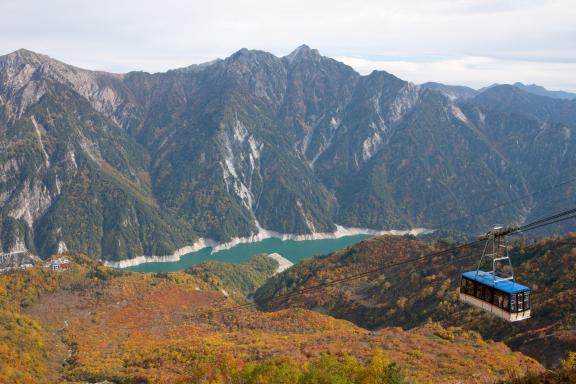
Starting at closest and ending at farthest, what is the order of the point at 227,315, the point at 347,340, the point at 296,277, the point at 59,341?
the point at 347,340, the point at 59,341, the point at 227,315, the point at 296,277

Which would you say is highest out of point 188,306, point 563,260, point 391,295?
point 563,260

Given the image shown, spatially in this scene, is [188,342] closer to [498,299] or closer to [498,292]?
[498,299]

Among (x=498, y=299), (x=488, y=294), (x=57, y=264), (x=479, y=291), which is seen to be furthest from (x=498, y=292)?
(x=57, y=264)

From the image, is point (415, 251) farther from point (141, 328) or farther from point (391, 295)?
point (141, 328)

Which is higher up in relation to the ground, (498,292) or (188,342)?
(498,292)

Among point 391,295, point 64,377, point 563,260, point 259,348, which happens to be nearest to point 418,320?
point 391,295

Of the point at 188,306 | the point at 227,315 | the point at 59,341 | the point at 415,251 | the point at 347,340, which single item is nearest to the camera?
the point at 347,340

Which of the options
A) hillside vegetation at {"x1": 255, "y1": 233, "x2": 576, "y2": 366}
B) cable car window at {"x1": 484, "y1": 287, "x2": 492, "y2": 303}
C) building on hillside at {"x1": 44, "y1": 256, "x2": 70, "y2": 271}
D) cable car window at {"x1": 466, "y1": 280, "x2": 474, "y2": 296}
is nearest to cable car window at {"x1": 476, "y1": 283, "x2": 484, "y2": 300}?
cable car window at {"x1": 484, "y1": 287, "x2": 492, "y2": 303}
